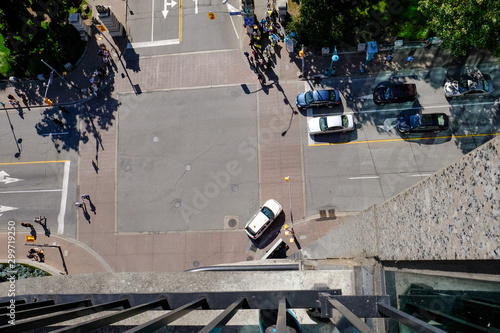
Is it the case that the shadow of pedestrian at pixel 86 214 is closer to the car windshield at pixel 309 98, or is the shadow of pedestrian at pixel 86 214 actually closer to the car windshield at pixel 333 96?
the car windshield at pixel 309 98

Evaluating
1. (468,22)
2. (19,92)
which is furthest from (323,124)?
(19,92)

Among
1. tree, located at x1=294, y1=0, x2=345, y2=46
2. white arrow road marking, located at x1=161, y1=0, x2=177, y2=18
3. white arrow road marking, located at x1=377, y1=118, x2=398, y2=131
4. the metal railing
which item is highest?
white arrow road marking, located at x1=161, y1=0, x2=177, y2=18

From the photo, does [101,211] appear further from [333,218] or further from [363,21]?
[363,21]

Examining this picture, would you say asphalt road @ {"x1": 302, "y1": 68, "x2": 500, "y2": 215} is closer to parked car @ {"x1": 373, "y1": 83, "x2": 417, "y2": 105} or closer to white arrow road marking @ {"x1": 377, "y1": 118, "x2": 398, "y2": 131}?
white arrow road marking @ {"x1": 377, "y1": 118, "x2": 398, "y2": 131}

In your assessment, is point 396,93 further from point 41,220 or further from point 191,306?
point 41,220

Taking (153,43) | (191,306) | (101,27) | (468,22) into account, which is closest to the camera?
(191,306)

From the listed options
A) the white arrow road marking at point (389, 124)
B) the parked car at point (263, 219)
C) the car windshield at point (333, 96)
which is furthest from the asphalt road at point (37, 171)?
the white arrow road marking at point (389, 124)

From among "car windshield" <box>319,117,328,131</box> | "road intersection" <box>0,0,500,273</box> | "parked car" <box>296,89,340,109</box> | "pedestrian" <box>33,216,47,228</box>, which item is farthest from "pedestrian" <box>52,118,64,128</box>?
"car windshield" <box>319,117,328,131</box>
